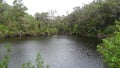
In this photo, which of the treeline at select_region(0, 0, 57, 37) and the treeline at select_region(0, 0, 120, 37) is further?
the treeline at select_region(0, 0, 57, 37)

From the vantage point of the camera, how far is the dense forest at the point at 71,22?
77.2 meters

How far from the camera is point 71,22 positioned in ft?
364

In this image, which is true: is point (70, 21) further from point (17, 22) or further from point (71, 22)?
point (17, 22)

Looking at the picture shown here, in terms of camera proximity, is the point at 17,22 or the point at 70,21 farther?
the point at 70,21

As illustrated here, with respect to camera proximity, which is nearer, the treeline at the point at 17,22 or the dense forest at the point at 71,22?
the dense forest at the point at 71,22

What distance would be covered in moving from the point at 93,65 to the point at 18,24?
65.4 metres

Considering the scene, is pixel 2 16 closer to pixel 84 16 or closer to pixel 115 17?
pixel 84 16

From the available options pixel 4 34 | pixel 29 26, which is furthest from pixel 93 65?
pixel 29 26

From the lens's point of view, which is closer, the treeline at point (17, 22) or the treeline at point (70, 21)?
the treeline at point (70, 21)

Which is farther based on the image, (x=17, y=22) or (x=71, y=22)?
(x=71, y=22)

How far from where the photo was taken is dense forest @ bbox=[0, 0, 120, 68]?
77.2 m

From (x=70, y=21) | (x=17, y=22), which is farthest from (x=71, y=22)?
(x=17, y=22)

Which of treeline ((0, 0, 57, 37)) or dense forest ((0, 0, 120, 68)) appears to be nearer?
dense forest ((0, 0, 120, 68))

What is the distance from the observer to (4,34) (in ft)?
267
